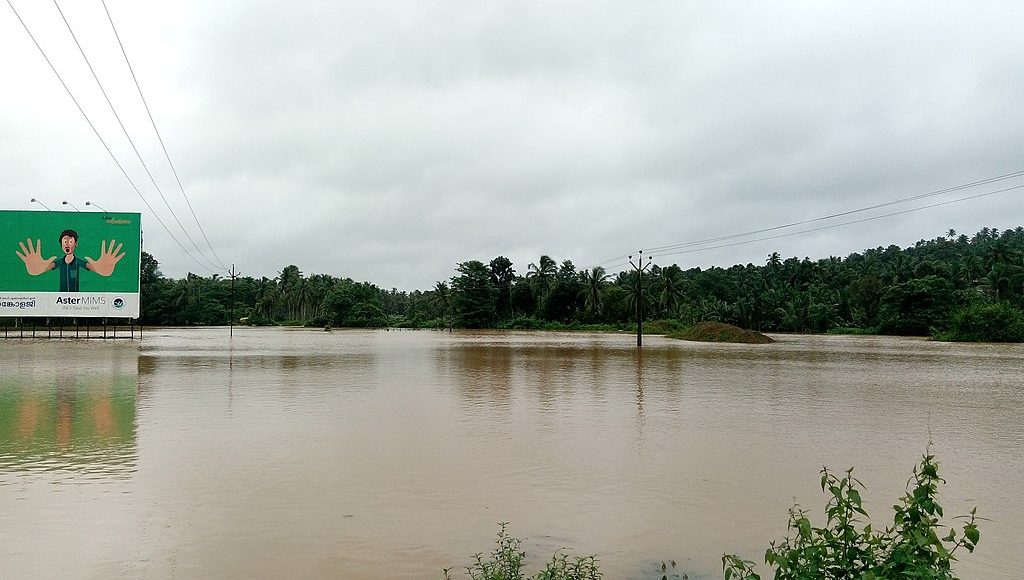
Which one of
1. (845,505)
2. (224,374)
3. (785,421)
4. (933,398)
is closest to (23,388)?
(224,374)

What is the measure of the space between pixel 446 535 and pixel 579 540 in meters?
1.20

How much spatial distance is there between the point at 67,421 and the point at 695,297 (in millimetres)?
92564

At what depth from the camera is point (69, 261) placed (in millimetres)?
42750

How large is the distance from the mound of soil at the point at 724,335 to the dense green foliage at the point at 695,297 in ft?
19.3

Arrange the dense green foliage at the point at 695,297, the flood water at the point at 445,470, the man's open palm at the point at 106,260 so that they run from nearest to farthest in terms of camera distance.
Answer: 1. the flood water at the point at 445,470
2. the man's open palm at the point at 106,260
3. the dense green foliage at the point at 695,297

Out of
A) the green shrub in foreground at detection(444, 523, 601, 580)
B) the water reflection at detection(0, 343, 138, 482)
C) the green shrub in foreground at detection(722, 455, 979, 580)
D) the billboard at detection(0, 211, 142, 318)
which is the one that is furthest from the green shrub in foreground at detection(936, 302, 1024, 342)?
the billboard at detection(0, 211, 142, 318)

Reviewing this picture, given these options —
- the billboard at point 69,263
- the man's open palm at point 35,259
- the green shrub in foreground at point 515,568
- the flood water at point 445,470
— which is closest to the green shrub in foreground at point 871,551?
the green shrub in foreground at point 515,568

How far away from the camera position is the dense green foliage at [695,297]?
66500 millimetres

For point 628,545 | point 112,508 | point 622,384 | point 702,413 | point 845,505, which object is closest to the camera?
point 845,505

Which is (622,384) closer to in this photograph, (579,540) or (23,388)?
(579,540)

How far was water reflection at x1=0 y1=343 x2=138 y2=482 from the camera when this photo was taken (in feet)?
29.3

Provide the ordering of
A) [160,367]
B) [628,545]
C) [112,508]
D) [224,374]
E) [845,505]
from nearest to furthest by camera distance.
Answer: [845,505] → [628,545] → [112,508] → [224,374] → [160,367]

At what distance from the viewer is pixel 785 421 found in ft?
42.7

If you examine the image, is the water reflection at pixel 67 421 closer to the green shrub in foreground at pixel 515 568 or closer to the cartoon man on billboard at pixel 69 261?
the green shrub in foreground at pixel 515 568
